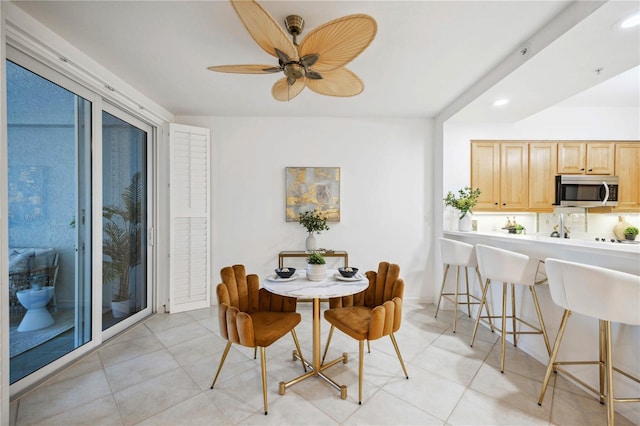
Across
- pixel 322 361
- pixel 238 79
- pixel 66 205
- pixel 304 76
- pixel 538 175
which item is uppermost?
pixel 238 79

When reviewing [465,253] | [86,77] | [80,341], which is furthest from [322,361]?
[86,77]

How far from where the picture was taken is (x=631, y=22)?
160 centimetres

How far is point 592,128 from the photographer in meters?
3.73

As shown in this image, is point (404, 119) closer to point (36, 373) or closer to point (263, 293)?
point (263, 293)

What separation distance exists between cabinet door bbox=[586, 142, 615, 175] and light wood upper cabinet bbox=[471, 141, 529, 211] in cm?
91

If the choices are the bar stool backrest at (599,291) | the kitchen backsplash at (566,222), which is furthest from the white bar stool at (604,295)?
the kitchen backsplash at (566,222)

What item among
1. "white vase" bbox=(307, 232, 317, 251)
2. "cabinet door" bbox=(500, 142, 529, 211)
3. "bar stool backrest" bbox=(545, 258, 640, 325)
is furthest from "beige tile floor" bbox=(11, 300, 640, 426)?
"cabinet door" bbox=(500, 142, 529, 211)

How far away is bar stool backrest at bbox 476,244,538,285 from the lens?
2.09 m

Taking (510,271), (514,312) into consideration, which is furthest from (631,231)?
(510,271)

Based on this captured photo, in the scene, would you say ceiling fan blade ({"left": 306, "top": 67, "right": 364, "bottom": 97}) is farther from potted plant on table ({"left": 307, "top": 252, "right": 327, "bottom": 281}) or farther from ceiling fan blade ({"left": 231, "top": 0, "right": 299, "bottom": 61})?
potted plant on table ({"left": 307, "top": 252, "right": 327, "bottom": 281})

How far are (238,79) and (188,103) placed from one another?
100 cm

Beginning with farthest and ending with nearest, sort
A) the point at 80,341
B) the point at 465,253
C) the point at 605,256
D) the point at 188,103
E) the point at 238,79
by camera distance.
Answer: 1. the point at 188,103
2. the point at 465,253
3. the point at 238,79
4. the point at 80,341
5. the point at 605,256

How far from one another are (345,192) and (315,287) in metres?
1.98

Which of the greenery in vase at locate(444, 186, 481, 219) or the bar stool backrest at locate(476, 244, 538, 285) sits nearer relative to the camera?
the bar stool backrest at locate(476, 244, 538, 285)
